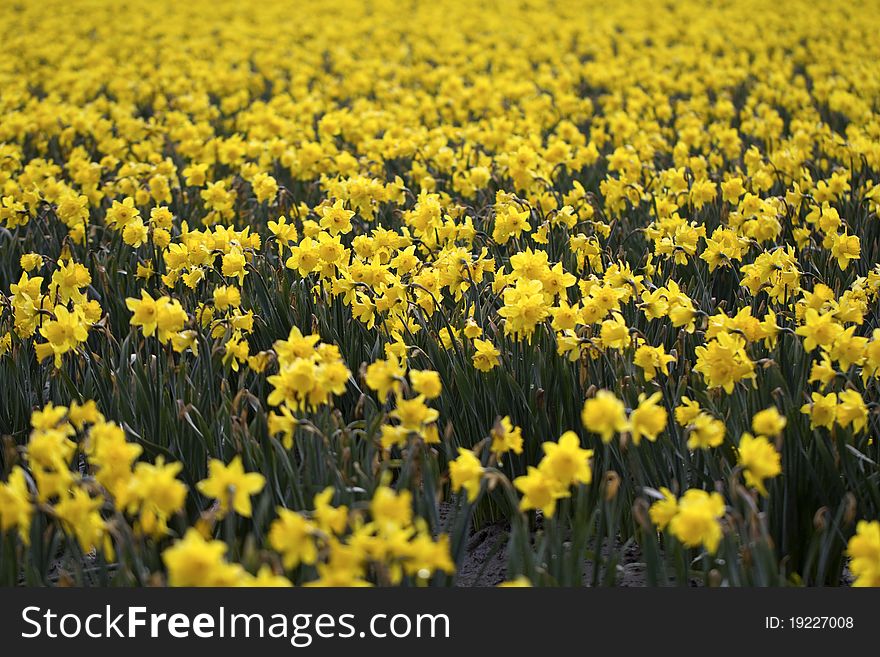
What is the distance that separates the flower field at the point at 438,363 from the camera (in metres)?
2.02

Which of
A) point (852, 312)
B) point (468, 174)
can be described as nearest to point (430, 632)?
point (852, 312)

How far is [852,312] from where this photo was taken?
2799mm

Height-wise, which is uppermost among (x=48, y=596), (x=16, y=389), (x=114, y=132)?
(x=114, y=132)

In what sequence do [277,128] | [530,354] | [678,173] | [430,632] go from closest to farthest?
[430,632], [530,354], [678,173], [277,128]

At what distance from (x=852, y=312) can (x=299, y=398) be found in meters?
1.67

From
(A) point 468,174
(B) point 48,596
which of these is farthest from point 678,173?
(B) point 48,596

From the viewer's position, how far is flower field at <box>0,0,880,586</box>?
79.6 inches

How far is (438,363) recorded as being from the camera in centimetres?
316

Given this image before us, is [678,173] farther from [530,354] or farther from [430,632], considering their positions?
[430,632]

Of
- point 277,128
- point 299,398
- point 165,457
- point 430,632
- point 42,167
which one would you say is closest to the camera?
point 430,632

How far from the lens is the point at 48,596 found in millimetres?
2064

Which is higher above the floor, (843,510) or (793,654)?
(843,510)

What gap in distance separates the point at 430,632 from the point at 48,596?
2.81 ft

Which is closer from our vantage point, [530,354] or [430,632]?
[430,632]
